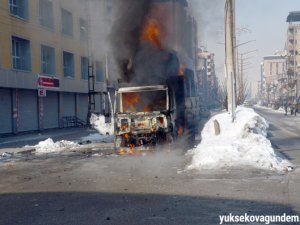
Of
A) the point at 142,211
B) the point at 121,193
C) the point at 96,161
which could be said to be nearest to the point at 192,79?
the point at 96,161

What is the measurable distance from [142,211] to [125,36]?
12049 millimetres

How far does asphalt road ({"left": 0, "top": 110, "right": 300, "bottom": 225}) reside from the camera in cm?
645

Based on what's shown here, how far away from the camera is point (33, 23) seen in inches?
1212

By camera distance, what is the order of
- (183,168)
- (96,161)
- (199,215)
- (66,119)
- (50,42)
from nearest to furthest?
(199,215) → (183,168) → (96,161) → (50,42) → (66,119)

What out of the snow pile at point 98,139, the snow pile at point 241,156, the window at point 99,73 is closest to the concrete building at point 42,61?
the window at point 99,73

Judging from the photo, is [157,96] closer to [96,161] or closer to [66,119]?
[96,161]

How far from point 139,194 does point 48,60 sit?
28.0m

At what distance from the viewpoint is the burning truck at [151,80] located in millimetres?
15117

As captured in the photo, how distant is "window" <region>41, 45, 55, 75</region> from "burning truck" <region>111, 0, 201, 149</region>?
1607 cm

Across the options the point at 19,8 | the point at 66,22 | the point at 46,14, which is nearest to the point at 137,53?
the point at 19,8

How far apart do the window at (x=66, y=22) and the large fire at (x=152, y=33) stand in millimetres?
20442

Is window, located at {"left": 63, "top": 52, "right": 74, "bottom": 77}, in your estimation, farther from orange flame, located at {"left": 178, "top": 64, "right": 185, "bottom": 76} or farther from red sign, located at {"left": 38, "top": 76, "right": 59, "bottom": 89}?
orange flame, located at {"left": 178, "top": 64, "right": 185, "bottom": 76}

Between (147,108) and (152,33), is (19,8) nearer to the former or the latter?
(152,33)

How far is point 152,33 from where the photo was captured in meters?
17.7
